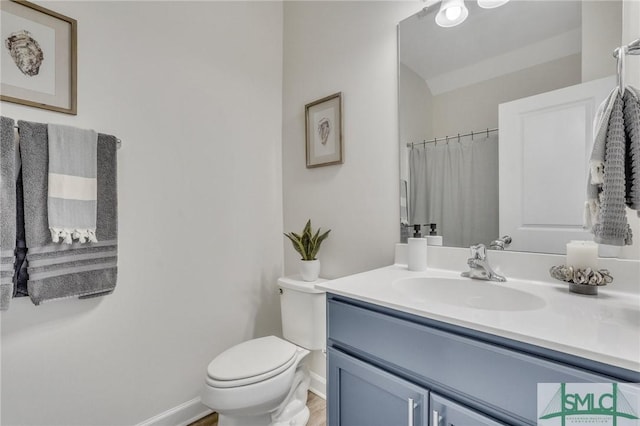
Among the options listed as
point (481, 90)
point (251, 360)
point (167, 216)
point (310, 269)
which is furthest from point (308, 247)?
point (481, 90)

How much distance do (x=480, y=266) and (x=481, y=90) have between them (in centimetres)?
71

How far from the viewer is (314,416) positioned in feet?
5.12

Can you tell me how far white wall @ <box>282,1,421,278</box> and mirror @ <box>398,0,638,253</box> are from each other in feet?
0.27

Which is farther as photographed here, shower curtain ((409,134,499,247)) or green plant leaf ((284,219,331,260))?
green plant leaf ((284,219,331,260))

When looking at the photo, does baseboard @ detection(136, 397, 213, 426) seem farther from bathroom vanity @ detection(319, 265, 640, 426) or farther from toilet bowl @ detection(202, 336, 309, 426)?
bathroom vanity @ detection(319, 265, 640, 426)

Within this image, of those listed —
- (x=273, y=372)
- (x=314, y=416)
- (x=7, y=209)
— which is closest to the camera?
(x=7, y=209)

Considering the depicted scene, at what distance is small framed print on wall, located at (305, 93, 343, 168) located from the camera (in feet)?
5.38

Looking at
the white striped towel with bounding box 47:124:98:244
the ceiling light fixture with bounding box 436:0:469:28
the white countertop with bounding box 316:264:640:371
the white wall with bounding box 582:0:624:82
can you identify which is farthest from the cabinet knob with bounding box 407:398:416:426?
the ceiling light fixture with bounding box 436:0:469:28

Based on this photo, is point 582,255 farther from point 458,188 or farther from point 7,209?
point 7,209

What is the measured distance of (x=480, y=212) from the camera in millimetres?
1184

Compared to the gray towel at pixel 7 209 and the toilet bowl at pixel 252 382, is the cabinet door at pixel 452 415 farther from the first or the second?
the gray towel at pixel 7 209

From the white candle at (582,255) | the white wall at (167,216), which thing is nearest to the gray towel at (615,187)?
the white candle at (582,255)

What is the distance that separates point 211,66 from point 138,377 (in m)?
1.62

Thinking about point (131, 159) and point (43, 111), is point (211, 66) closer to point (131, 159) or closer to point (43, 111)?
point (131, 159)
